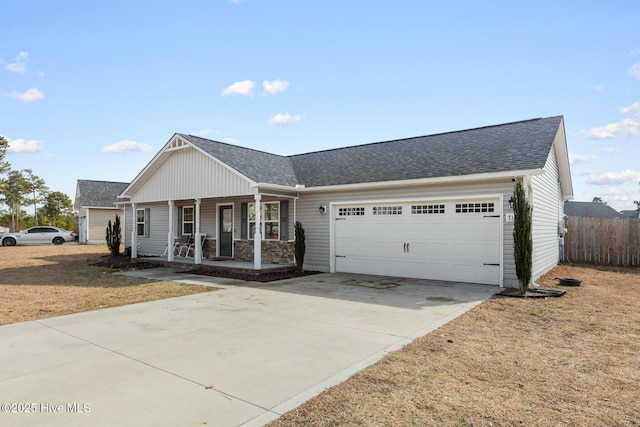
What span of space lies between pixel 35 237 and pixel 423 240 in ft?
95.5

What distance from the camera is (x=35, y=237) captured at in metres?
27.0

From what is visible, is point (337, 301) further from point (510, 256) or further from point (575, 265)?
point (575, 265)

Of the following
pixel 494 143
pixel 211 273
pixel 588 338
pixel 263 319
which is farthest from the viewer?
pixel 211 273

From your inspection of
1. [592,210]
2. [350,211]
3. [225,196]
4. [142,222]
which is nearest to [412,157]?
[350,211]

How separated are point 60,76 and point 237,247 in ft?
28.3

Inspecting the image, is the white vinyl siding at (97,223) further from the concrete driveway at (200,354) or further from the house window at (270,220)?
the concrete driveway at (200,354)

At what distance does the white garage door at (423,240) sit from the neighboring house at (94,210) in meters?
23.4

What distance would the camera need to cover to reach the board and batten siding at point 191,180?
12.2 metres

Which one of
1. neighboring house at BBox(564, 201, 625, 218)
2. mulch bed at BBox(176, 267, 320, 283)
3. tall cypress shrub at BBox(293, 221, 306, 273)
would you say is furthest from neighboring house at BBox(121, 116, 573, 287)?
neighboring house at BBox(564, 201, 625, 218)

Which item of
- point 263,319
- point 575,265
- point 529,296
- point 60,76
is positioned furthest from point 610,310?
point 60,76

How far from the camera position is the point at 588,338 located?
5160 millimetres

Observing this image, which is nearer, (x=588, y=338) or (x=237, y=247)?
(x=588, y=338)

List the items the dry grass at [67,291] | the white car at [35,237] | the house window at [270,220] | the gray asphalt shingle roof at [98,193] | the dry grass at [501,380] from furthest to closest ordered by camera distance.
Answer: the gray asphalt shingle roof at [98,193] < the white car at [35,237] < the house window at [270,220] < the dry grass at [67,291] < the dry grass at [501,380]

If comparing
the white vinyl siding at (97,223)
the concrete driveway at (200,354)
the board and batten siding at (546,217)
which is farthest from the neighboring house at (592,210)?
the white vinyl siding at (97,223)
